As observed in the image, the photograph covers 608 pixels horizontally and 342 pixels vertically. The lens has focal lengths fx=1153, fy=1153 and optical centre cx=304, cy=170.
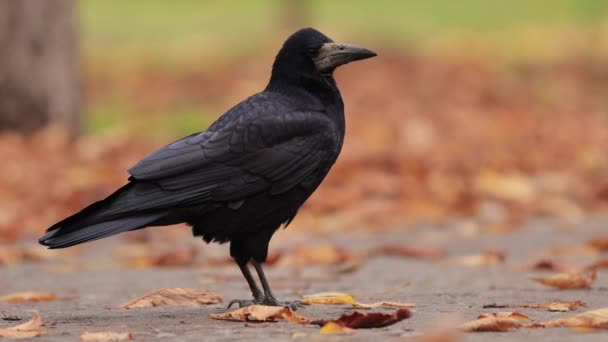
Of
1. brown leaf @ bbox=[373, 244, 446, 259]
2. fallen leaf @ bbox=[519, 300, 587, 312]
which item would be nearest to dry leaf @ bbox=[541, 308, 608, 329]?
fallen leaf @ bbox=[519, 300, 587, 312]

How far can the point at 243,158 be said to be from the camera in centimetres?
489

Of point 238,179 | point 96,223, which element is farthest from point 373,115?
point 96,223

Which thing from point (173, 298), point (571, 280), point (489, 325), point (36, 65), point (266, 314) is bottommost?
point (489, 325)

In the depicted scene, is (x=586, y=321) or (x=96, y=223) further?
(x=96, y=223)

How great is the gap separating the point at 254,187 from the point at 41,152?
6.04m

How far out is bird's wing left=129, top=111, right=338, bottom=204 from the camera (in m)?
4.77

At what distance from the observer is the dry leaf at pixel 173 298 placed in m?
5.03

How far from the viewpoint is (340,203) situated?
9.40 m

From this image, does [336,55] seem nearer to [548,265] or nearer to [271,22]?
[548,265]

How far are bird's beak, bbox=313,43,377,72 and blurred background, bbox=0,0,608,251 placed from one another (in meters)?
3.48

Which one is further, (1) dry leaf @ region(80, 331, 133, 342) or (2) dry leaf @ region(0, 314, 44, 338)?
(2) dry leaf @ region(0, 314, 44, 338)

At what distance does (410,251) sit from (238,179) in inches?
111

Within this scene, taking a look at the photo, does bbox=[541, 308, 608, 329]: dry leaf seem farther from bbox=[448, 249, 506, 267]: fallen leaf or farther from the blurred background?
the blurred background

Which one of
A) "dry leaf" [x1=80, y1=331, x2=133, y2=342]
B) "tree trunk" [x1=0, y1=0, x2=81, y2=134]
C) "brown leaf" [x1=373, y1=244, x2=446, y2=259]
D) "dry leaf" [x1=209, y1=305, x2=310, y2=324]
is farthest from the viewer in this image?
"tree trunk" [x1=0, y1=0, x2=81, y2=134]
